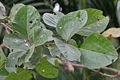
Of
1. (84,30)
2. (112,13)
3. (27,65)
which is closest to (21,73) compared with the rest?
(27,65)

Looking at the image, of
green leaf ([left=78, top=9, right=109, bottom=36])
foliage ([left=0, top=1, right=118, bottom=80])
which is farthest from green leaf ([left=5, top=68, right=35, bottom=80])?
green leaf ([left=78, top=9, right=109, bottom=36])

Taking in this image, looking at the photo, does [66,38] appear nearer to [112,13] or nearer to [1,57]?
[1,57]

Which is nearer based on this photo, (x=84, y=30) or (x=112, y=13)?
(x=84, y=30)

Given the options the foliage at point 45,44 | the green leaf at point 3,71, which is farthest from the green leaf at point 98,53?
the green leaf at point 3,71

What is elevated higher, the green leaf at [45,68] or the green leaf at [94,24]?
the green leaf at [94,24]

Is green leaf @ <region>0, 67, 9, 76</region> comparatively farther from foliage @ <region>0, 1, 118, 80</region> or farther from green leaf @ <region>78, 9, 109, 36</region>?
green leaf @ <region>78, 9, 109, 36</region>

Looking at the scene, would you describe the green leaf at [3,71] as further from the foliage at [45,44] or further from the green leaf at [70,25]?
the green leaf at [70,25]
